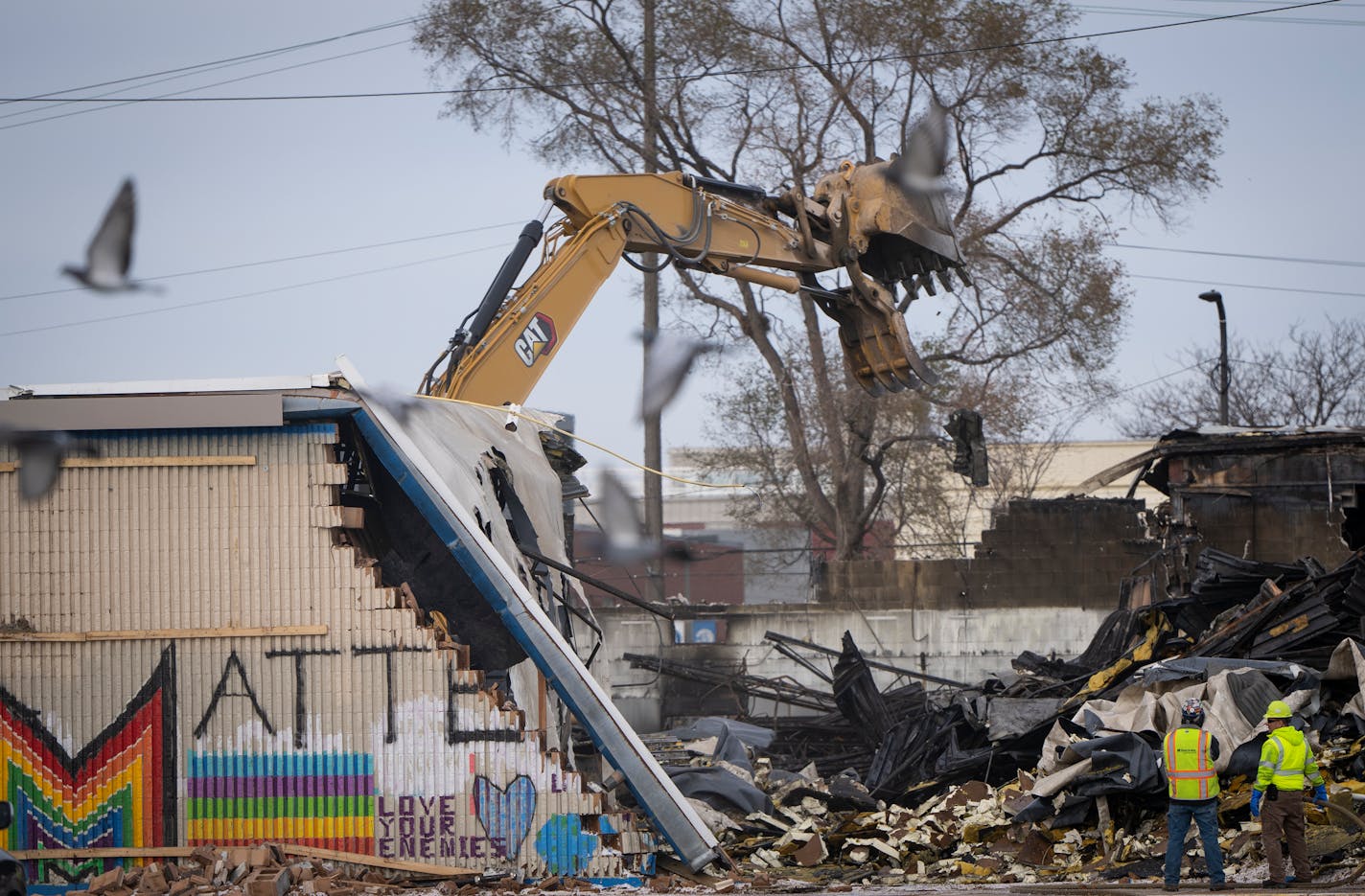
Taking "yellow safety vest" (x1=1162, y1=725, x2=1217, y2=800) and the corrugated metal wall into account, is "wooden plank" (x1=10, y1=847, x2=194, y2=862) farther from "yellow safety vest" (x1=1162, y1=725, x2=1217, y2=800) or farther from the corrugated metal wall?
"yellow safety vest" (x1=1162, y1=725, x2=1217, y2=800)

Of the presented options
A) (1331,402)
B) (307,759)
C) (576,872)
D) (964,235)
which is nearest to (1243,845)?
(576,872)

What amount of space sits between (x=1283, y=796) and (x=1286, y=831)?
9.9 inches

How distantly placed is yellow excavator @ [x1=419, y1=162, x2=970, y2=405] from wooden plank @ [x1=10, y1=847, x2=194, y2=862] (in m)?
4.74

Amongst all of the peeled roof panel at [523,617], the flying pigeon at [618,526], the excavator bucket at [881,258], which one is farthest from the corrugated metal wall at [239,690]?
the excavator bucket at [881,258]

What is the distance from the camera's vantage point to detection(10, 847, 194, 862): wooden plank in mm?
9805

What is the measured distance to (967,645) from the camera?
25.5 meters

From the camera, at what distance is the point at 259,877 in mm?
9320

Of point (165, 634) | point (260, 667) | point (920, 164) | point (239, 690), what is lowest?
point (239, 690)

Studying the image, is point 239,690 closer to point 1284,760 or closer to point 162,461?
point 162,461

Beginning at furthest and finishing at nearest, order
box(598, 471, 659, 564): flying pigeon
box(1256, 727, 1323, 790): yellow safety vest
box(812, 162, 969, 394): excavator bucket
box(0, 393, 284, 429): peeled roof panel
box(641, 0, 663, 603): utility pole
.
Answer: box(641, 0, 663, 603): utility pole, box(598, 471, 659, 564): flying pigeon, box(812, 162, 969, 394): excavator bucket, box(0, 393, 284, 429): peeled roof panel, box(1256, 727, 1323, 790): yellow safety vest

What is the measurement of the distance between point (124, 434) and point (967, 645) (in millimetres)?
18293

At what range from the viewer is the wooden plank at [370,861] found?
9742 mm

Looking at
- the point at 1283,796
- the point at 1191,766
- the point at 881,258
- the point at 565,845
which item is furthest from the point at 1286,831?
the point at 881,258

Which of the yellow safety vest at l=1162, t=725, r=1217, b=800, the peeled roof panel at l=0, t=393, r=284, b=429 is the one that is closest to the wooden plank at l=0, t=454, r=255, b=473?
the peeled roof panel at l=0, t=393, r=284, b=429
